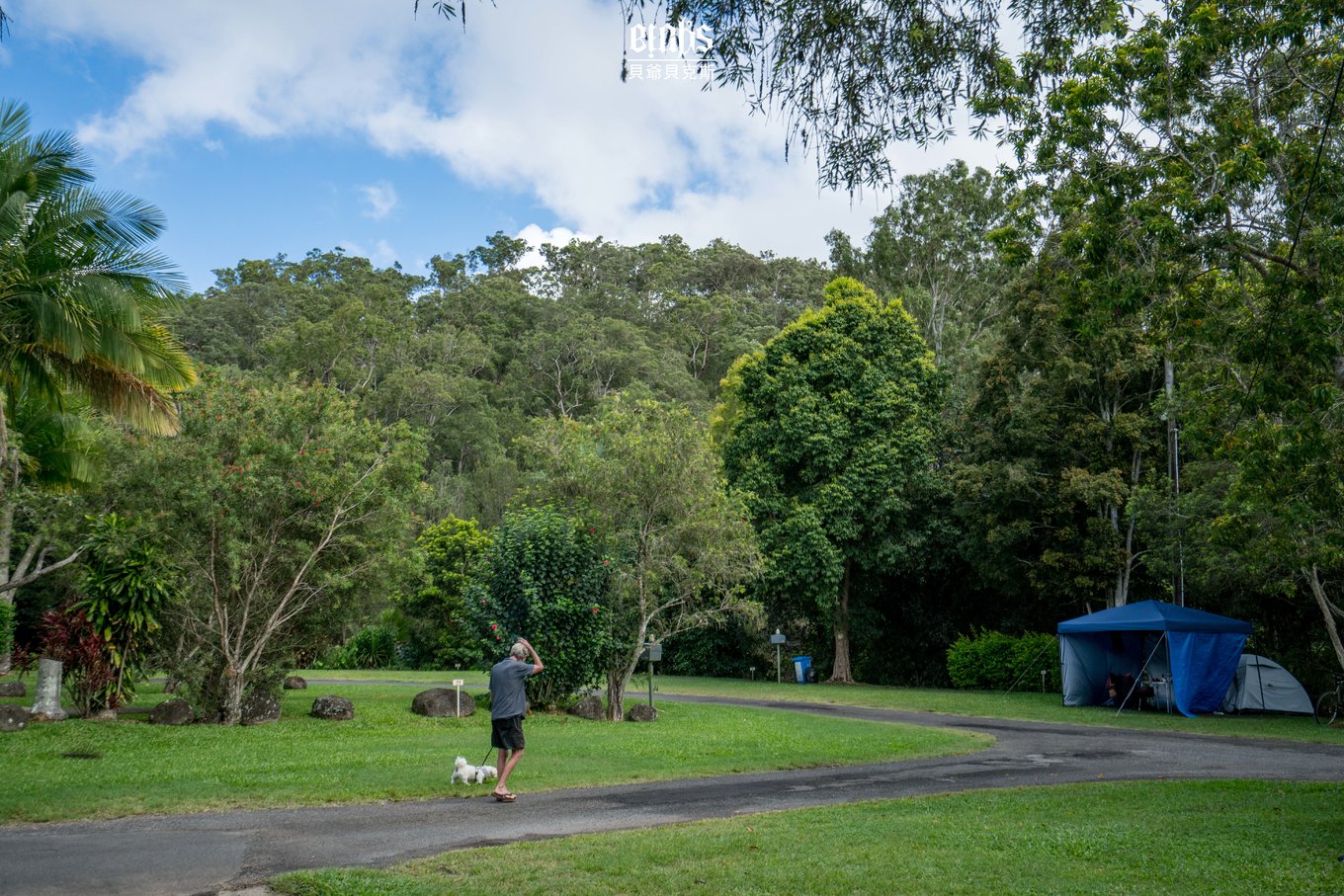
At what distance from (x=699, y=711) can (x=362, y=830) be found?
14.2m

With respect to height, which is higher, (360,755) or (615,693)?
(615,693)

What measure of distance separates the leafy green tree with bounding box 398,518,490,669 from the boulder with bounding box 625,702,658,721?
15764 millimetres

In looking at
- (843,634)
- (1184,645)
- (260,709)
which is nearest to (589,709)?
(260,709)

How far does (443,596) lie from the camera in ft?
121

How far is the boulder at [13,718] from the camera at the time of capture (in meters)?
14.3

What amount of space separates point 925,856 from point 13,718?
43.9 feet

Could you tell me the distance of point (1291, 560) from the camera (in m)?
18.9

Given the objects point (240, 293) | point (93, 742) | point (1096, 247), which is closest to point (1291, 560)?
point (1096, 247)

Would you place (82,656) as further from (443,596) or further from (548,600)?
(443,596)

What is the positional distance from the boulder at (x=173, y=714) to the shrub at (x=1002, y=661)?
22945 mm

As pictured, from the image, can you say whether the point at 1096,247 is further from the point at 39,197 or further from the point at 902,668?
the point at 902,668

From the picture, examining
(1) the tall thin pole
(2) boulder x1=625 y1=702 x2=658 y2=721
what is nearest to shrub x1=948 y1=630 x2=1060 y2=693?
(1) the tall thin pole

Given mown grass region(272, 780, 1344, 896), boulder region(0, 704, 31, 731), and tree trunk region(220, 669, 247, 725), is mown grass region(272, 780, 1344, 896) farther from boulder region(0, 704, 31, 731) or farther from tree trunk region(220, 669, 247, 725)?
tree trunk region(220, 669, 247, 725)

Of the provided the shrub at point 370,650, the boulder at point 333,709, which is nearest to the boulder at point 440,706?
the boulder at point 333,709
